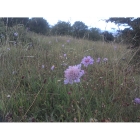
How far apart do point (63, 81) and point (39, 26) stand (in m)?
0.42

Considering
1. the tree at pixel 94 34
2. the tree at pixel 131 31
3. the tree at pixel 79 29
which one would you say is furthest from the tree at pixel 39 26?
the tree at pixel 131 31

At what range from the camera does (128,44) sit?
4.35 feet

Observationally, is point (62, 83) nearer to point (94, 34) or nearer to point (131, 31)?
point (94, 34)

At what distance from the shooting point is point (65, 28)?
133 centimetres

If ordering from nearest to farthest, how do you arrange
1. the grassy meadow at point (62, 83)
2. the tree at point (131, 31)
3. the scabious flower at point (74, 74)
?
the scabious flower at point (74, 74), the grassy meadow at point (62, 83), the tree at point (131, 31)

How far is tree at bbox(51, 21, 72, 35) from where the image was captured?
4.28ft

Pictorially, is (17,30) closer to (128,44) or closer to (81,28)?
(81,28)

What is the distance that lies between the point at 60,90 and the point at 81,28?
433 millimetres

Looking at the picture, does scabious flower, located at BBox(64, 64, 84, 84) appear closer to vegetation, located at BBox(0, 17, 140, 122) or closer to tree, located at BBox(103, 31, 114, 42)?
vegetation, located at BBox(0, 17, 140, 122)

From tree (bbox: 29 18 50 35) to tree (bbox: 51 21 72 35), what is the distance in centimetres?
5

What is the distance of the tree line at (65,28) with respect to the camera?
1287 mm

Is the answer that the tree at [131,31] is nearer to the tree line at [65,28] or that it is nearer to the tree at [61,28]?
the tree line at [65,28]

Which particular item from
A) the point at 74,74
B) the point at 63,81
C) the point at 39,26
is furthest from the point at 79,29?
the point at 74,74
